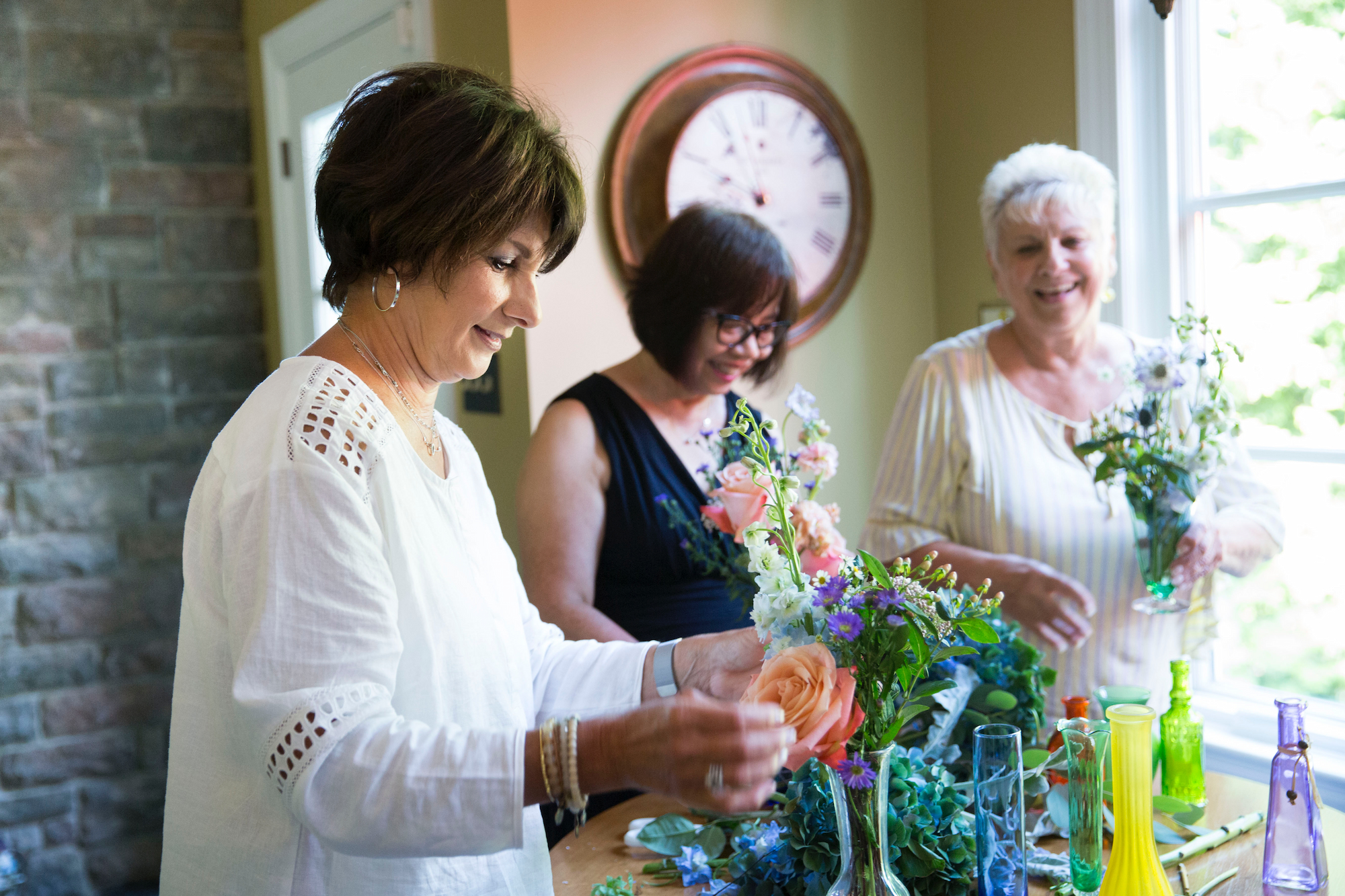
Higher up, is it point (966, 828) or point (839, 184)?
point (839, 184)

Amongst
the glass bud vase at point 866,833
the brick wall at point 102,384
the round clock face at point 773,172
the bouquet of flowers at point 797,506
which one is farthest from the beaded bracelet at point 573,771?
the brick wall at point 102,384

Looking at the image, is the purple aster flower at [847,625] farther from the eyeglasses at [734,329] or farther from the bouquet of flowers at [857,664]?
the eyeglasses at [734,329]

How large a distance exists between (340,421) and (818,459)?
731 millimetres

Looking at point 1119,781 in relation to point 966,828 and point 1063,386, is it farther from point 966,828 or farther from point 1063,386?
point 1063,386

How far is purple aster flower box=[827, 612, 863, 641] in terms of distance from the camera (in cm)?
94

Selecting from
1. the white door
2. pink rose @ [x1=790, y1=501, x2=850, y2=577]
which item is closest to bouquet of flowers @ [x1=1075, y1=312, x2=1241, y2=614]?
pink rose @ [x1=790, y1=501, x2=850, y2=577]

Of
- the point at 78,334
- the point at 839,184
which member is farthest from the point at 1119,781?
the point at 78,334

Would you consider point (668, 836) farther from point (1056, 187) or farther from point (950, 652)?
point (1056, 187)

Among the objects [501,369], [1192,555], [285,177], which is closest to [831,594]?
[1192,555]

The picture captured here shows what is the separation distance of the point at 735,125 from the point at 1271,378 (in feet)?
4.32

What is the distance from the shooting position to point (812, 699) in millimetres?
911

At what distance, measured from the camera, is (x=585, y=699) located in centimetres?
129

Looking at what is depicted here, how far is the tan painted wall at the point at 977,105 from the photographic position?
8.05 feet

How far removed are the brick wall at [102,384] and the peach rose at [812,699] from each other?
9.30 feet
